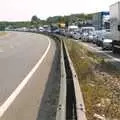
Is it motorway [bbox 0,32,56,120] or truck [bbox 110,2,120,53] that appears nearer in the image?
motorway [bbox 0,32,56,120]

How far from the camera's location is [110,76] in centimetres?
2297

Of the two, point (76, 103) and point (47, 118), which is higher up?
point (76, 103)

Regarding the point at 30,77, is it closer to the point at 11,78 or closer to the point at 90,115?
the point at 11,78

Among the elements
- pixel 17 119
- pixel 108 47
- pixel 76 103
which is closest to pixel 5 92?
pixel 17 119

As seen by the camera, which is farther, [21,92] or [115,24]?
[115,24]

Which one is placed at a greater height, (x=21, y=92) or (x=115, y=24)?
(x=115, y=24)

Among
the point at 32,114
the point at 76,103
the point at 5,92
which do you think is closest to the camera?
the point at 76,103

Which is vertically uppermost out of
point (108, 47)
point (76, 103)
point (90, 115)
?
point (76, 103)

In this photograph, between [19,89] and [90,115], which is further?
[19,89]

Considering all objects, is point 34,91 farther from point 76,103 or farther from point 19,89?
point 76,103

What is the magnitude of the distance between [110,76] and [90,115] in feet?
40.5

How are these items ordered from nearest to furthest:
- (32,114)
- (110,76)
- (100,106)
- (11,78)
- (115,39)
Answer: (32,114)
(100,106)
(11,78)
(110,76)
(115,39)

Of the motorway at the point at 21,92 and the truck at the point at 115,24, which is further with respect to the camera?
the truck at the point at 115,24

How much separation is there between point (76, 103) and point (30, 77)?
11074 mm
